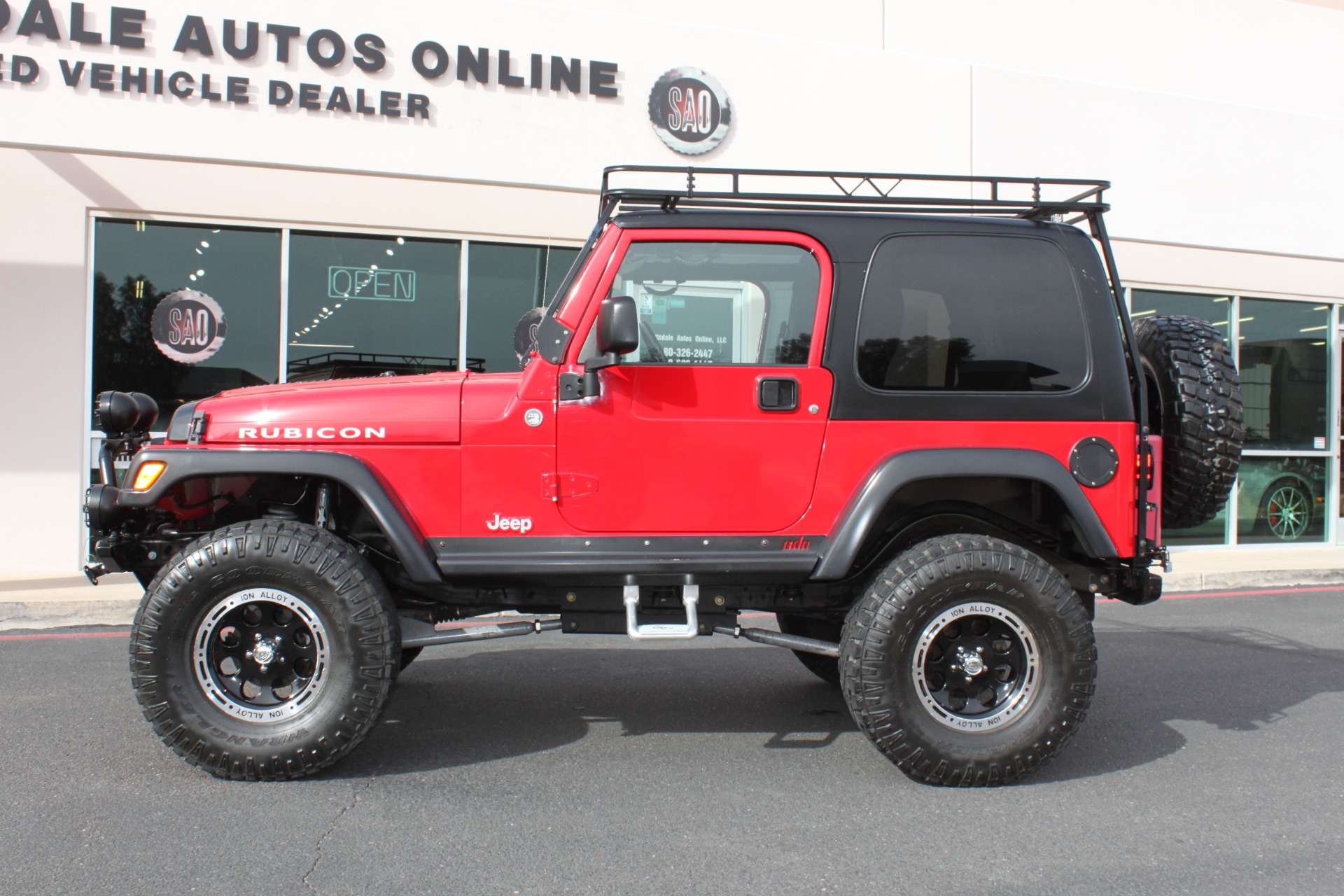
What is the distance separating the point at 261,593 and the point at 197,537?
1.75 feet

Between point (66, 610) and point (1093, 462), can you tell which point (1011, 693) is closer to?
point (1093, 462)

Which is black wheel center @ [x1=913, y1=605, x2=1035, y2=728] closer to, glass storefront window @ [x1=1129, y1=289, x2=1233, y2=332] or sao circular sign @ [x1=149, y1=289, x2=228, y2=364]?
sao circular sign @ [x1=149, y1=289, x2=228, y2=364]

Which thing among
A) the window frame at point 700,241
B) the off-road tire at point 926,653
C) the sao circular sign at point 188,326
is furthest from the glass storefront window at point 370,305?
the off-road tire at point 926,653

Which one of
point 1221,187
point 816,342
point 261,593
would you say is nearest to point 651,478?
point 816,342

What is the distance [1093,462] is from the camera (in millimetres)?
4016

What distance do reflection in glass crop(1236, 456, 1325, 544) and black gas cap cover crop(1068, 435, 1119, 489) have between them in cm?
968

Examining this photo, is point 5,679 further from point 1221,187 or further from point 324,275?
point 1221,187

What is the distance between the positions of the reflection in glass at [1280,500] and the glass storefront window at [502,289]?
8.64m

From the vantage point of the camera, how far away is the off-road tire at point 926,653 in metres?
→ 3.78

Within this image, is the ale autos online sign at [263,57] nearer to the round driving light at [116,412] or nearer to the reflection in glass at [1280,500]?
the round driving light at [116,412]

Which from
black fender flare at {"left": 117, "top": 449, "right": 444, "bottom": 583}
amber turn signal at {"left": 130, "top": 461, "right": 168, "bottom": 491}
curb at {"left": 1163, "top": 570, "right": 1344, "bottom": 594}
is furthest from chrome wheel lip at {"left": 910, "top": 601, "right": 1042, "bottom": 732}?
curb at {"left": 1163, "top": 570, "right": 1344, "bottom": 594}

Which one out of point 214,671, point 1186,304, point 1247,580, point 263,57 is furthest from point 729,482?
point 1186,304

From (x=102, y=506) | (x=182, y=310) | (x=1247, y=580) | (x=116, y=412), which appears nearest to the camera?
(x=102, y=506)

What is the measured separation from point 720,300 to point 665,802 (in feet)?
6.35
